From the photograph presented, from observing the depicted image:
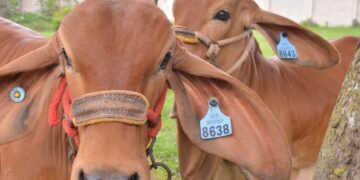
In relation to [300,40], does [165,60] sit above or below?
above

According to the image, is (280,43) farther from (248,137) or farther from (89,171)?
(89,171)

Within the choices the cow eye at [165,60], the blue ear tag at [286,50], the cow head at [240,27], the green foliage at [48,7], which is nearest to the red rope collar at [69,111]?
the cow eye at [165,60]

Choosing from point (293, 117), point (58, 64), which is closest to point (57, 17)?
point (293, 117)

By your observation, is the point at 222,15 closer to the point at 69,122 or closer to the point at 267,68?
the point at 267,68

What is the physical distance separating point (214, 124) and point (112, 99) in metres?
0.51

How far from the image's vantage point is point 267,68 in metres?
4.29

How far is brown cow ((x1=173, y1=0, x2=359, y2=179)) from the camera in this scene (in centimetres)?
375

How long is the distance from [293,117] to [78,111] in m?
2.16

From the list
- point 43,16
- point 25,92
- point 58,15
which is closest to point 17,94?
point 25,92

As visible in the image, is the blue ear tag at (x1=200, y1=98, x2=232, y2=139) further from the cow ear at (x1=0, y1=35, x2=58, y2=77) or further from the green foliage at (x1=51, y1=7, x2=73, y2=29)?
the green foliage at (x1=51, y1=7, x2=73, y2=29)

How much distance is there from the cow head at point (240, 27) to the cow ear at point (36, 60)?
1.25m

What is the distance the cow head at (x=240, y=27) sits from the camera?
379 centimetres

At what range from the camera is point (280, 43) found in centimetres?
400

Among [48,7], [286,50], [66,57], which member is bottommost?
[48,7]
